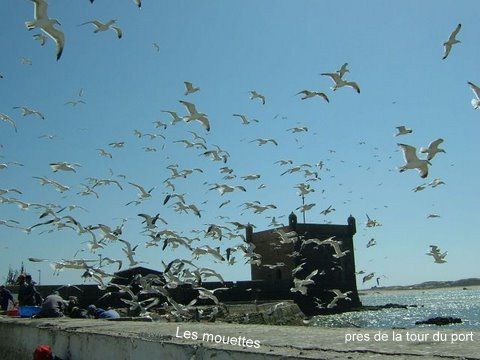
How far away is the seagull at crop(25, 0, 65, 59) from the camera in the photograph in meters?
7.60

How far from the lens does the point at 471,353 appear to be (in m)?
2.19

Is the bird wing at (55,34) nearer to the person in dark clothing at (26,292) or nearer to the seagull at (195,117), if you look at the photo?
the seagull at (195,117)

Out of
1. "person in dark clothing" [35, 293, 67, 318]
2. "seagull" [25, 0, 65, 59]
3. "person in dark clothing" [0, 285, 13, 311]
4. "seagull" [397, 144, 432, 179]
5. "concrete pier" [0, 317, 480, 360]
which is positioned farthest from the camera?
"person in dark clothing" [0, 285, 13, 311]

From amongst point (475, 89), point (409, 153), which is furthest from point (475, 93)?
point (409, 153)

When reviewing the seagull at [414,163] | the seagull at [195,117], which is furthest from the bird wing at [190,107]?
the seagull at [414,163]

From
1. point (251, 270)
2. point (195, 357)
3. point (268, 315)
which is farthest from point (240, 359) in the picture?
point (251, 270)

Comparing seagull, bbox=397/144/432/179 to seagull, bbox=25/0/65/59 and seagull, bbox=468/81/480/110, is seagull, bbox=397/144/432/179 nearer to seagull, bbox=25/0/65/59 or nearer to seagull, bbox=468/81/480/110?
seagull, bbox=468/81/480/110

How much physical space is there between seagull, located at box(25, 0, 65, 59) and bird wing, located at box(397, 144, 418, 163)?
5.43m

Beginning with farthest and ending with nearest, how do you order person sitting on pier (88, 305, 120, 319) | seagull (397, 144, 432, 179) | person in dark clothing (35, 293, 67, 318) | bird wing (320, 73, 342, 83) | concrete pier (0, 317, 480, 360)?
1. bird wing (320, 73, 342, 83)
2. seagull (397, 144, 432, 179)
3. person in dark clothing (35, 293, 67, 318)
4. person sitting on pier (88, 305, 120, 319)
5. concrete pier (0, 317, 480, 360)

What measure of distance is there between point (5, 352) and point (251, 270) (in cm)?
4799

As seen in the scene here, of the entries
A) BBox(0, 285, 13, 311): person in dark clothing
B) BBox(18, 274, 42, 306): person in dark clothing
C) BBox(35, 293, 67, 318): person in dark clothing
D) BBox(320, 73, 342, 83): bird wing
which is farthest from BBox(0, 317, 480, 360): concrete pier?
BBox(0, 285, 13, 311): person in dark clothing

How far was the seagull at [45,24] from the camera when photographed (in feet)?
24.9

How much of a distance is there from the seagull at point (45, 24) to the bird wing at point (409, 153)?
543 cm

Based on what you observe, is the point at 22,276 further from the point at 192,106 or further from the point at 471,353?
the point at 471,353
